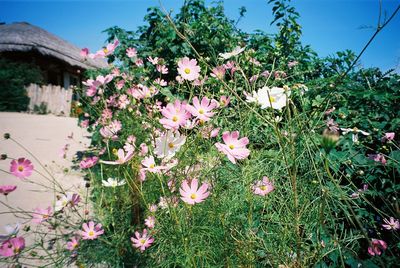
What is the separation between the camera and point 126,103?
1.68 meters

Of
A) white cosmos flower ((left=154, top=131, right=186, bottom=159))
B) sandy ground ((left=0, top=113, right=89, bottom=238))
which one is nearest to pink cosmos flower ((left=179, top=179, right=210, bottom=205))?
white cosmos flower ((left=154, top=131, right=186, bottom=159))

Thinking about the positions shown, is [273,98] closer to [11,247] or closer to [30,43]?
[11,247]

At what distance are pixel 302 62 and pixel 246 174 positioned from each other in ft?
4.71

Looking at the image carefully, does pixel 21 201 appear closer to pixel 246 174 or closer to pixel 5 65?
pixel 246 174

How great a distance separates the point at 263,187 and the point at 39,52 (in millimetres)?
11580

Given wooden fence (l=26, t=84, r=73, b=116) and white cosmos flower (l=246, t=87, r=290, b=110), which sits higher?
white cosmos flower (l=246, t=87, r=290, b=110)

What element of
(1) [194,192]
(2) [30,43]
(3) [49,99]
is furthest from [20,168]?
(2) [30,43]

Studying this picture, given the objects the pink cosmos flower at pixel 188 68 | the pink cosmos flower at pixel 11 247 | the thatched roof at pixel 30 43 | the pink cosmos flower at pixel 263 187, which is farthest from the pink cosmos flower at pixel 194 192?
the thatched roof at pixel 30 43

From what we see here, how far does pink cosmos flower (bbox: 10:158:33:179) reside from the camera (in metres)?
0.98

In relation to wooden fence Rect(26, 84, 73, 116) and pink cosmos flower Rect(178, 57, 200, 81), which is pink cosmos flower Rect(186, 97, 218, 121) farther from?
wooden fence Rect(26, 84, 73, 116)

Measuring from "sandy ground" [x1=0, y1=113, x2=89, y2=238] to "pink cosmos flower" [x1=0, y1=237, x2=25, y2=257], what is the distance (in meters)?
0.13

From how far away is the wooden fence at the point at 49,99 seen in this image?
27.4 feet

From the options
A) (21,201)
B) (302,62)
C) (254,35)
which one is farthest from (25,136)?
(302,62)

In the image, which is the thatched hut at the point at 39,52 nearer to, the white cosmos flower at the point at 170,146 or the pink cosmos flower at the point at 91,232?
the pink cosmos flower at the point at 91,232
